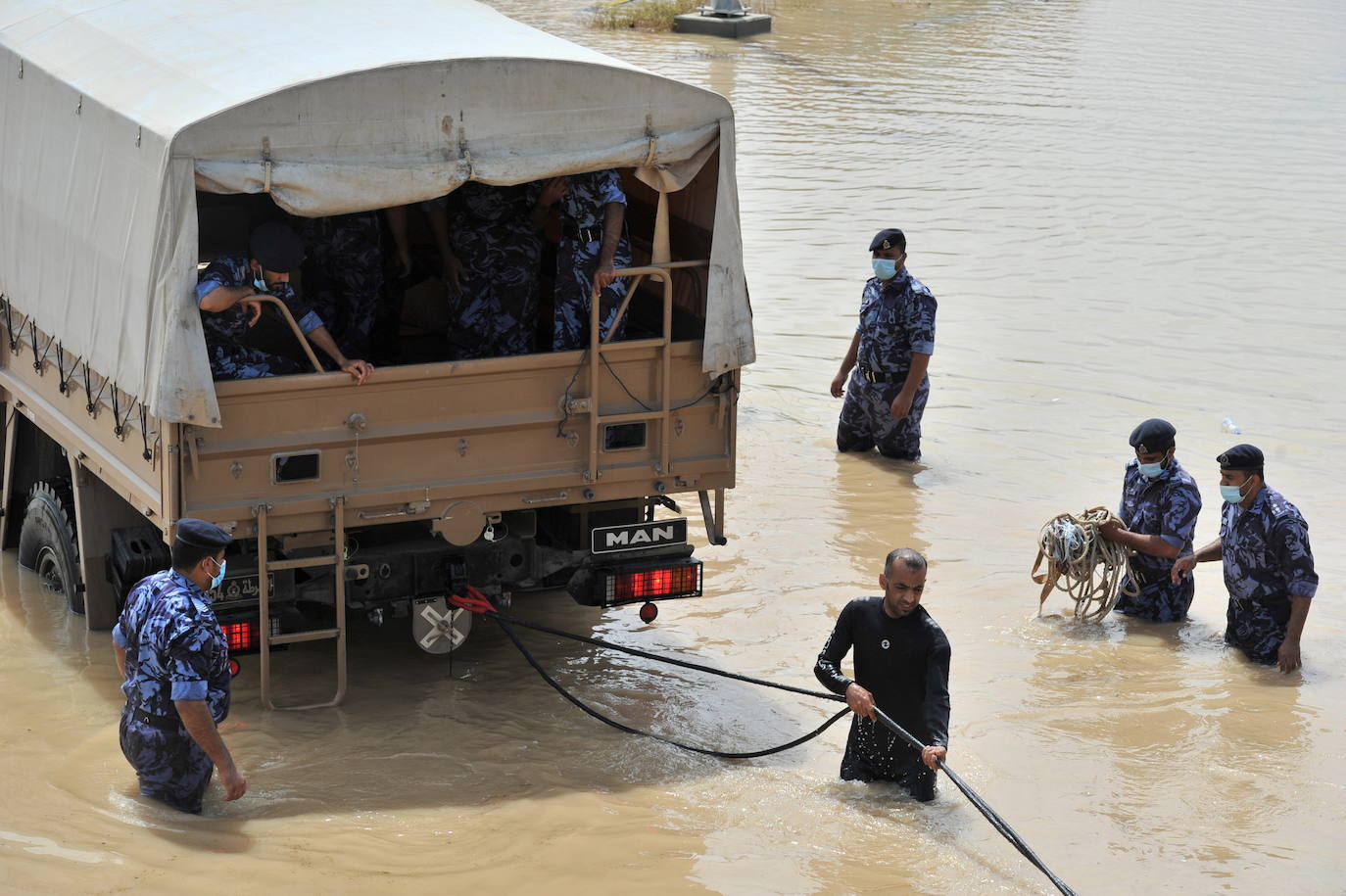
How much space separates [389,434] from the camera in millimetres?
6586

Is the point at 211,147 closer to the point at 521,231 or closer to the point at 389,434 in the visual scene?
the point at 389,434

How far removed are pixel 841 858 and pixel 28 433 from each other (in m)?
4.64

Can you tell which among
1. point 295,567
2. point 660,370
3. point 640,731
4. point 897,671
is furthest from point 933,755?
point 295,567

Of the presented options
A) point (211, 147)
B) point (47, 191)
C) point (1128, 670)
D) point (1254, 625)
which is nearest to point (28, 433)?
point (47, 191)

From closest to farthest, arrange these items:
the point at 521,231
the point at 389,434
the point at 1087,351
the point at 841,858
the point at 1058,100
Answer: the point at 841,858 < the point at 389,434 < the point at 521,231 < the point at 1087,351 < the point at 1058,100

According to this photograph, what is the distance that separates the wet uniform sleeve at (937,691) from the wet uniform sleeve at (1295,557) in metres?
2.45

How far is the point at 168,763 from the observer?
5.85 m

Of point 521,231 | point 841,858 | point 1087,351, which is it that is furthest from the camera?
point 1087,351

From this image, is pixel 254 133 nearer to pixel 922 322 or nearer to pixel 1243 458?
pixel 1243 458

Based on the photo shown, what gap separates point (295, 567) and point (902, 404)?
5104 millimetres

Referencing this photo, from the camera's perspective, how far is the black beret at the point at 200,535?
5719 millimetres

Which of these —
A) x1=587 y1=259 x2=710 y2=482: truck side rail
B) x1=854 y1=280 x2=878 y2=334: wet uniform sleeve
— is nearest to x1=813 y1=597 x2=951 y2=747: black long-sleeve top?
x1=587 y1=259 x2=710 y2=482: truck side rail

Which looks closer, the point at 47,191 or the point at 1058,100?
the point at 47,191

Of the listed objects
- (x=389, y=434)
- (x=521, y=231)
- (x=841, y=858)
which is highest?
(x=521, y=231)
